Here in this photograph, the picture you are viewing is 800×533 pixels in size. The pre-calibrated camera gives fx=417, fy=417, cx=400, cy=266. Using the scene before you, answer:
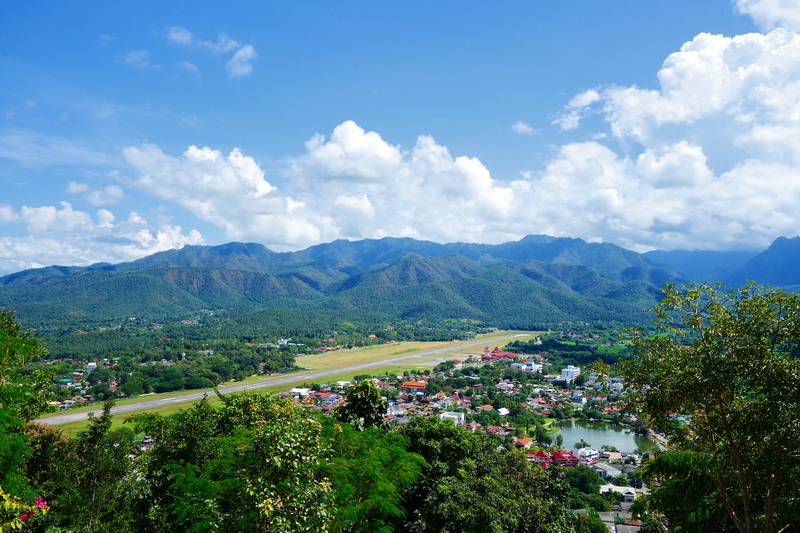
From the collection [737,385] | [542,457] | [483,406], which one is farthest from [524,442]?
[737,385]

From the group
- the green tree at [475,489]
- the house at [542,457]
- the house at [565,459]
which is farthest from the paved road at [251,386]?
the house at [565,459]

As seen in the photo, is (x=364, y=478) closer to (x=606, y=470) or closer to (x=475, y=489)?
(x=475, y=489)

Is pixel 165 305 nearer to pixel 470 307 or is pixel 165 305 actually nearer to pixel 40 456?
pixel 470 307

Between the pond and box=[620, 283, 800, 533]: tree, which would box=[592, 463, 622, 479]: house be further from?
box=[620, 283, 800, 533]: tree

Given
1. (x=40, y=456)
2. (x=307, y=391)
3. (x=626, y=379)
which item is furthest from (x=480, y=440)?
(x=307, y=391)

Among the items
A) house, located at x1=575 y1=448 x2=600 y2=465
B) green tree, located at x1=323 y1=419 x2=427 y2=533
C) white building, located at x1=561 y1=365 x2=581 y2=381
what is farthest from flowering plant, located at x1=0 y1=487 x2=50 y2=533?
white building, located at x1=561 y1=365 x2=581 y2=381

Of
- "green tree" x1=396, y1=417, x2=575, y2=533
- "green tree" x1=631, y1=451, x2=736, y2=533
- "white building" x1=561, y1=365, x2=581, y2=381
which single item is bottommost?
"white building" x1=561, y1=365, x2=581, y2=381

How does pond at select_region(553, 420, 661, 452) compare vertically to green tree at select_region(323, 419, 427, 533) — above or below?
below
